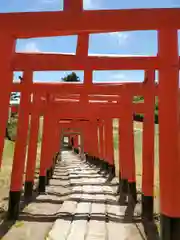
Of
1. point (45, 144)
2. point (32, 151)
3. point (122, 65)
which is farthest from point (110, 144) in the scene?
point (122, 65)

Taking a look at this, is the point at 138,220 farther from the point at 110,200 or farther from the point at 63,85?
the point at 63,85

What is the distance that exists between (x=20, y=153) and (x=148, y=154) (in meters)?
3.21

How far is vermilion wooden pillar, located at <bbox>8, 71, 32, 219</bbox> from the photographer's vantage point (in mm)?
8398

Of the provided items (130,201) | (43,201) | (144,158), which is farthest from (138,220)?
(43,201)

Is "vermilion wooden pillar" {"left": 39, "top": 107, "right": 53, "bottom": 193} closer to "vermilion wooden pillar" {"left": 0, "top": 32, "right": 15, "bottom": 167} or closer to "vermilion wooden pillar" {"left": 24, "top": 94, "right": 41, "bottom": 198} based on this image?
"vermilion wooden pillar" {"left": 24, "top": 94, "right": 41, "bottom": 198}

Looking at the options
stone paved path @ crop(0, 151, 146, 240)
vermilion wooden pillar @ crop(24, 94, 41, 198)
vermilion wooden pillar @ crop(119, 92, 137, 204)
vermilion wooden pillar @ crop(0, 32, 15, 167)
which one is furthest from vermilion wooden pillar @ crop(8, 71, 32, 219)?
vermilion wooden pillar @ crop(0, 32, 15, 167)

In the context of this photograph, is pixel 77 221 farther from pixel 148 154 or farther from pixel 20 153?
pixel 148 154

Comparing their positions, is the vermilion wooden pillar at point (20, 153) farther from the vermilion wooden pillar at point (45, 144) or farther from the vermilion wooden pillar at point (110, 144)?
the vermilion wooden pillar at point (110, 144)

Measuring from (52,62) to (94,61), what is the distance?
71cm

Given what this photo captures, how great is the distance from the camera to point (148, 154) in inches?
331

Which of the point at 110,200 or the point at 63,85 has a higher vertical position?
the point at 63,85

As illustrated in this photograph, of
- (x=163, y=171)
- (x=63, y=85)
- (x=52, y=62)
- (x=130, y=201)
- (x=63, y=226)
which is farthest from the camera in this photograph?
(x=130, y=201)

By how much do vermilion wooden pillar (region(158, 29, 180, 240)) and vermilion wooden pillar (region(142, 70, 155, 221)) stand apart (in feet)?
9.30

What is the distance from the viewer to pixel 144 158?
848 cm
